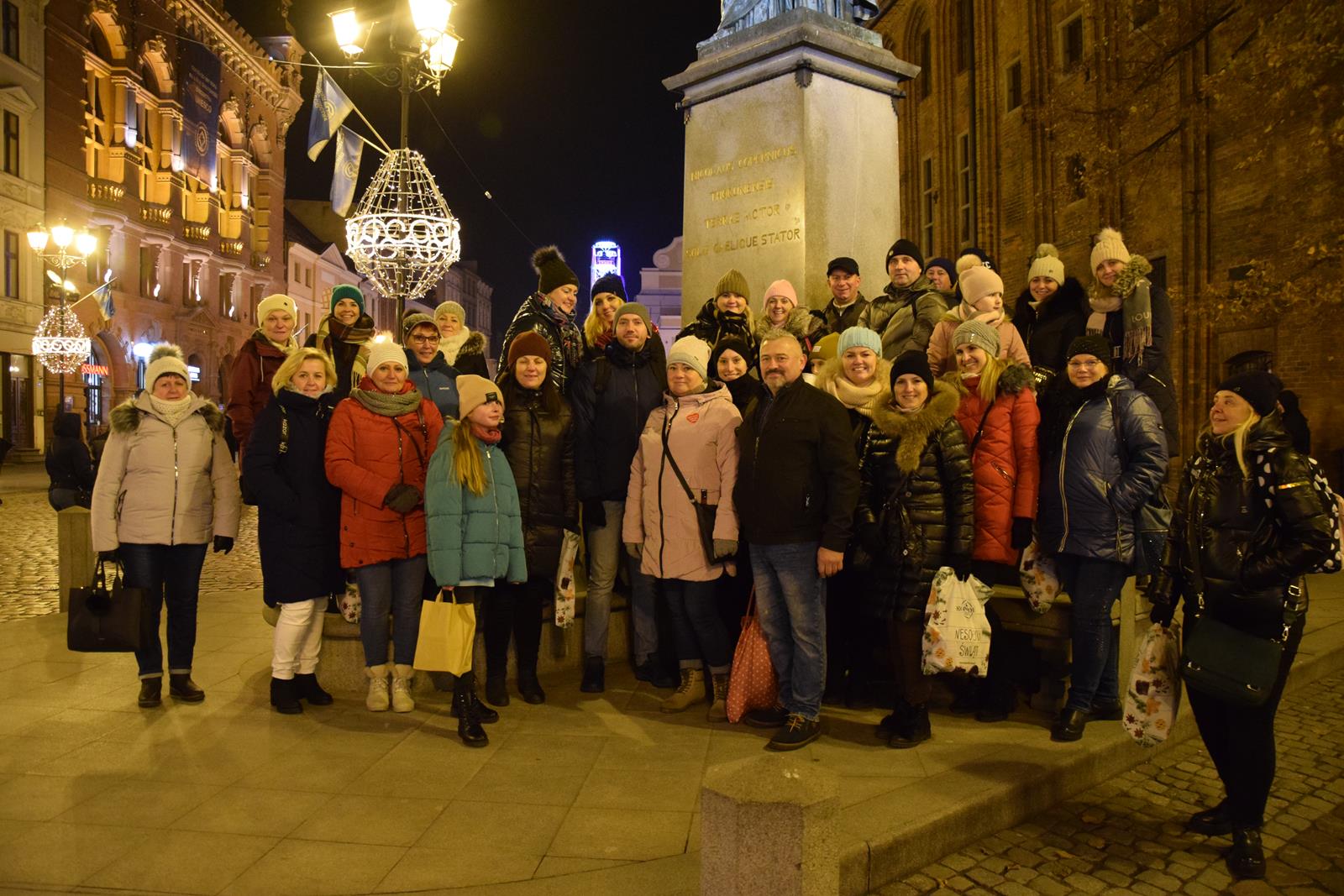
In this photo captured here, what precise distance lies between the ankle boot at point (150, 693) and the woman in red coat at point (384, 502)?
1285mm

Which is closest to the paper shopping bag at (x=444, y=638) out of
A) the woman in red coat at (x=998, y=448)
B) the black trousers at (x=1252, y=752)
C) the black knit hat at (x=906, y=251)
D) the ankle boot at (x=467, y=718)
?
the ankle boot at (x=467, y=718)

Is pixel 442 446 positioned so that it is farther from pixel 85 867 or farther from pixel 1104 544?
pixel 1104 544

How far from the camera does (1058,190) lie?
16656 mm

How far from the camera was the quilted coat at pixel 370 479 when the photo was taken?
5473mm

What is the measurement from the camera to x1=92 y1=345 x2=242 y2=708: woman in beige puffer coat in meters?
5.80

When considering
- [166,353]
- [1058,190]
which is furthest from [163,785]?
[1058,190]

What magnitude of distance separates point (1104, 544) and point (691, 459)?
225 cm

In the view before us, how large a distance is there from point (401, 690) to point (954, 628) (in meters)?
3.18

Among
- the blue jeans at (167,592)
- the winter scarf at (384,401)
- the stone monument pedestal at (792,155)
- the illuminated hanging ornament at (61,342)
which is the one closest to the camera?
the winter scarf at (384,401)

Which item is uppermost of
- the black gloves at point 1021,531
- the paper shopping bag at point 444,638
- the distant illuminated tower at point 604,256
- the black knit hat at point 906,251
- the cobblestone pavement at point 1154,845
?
the distant illuminated tower at point 604,256

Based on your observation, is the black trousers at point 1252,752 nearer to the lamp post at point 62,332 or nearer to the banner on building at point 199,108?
the lamp post at point 62,332

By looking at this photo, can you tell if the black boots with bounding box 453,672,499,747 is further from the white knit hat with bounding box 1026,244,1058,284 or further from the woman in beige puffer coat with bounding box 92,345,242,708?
the white knit hat with bounding box 1026,244,1058,284

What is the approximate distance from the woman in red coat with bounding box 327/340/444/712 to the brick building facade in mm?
7755

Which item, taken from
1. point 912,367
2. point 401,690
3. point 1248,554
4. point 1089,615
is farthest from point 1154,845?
point 401,690
